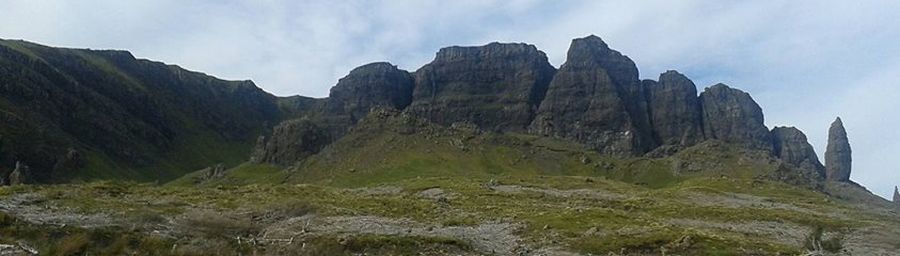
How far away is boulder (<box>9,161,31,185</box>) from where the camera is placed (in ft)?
532

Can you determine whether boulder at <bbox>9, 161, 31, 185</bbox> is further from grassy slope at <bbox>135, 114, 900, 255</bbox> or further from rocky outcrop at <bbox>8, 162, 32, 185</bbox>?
grassy slope at <bbox>135, 114, 900, 255</bbox>

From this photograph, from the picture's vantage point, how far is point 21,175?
174 metres

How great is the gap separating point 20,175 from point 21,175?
3.38 m

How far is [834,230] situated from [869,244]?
16.1 meters

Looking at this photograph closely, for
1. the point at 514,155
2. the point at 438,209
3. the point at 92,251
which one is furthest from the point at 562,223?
the point at 514,155

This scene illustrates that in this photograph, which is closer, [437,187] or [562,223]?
[562,223]

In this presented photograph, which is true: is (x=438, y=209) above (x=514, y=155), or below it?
below

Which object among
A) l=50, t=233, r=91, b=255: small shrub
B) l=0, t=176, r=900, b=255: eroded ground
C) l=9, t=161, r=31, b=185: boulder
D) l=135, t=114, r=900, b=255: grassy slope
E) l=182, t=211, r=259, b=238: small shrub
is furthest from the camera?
l=9, t=161, r=31, b=185: boulder

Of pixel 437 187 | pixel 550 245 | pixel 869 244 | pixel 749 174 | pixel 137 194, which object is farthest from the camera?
pixel 749 174

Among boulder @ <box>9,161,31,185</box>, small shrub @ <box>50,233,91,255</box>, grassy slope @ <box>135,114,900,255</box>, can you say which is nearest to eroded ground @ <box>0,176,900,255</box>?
small shrub @ <box>50,233,91,255</box>

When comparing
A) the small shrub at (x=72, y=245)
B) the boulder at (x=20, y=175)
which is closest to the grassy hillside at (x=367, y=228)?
the small shrub at (x=72, y=245)

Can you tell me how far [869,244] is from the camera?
166ft

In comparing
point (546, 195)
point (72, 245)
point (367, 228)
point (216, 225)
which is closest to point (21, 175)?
point (546, 195)

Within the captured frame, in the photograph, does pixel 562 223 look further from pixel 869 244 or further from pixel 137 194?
pixel 137 194
